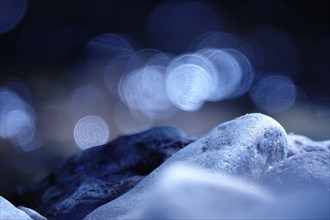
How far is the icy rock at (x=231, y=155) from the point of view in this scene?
1.91 m

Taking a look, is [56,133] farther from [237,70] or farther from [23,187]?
[237,70]

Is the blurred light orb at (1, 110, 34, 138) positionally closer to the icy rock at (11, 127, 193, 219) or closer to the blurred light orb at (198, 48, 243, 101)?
the blurred light orb at (198, 48, 243, 101)

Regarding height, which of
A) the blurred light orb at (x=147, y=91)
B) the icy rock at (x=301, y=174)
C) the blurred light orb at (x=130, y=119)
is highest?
the blurred light orb at (x=147, y=91)

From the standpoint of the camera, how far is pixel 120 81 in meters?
6.24

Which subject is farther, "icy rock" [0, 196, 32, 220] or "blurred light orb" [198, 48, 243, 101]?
"blurred light orb" [198, 48, 243, 101]

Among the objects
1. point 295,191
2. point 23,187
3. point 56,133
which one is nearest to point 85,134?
point 56,133

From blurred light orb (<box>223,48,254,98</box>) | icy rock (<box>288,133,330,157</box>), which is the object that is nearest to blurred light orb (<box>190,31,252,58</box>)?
A: blurred light orb (<box>223,48,254,98</box>)

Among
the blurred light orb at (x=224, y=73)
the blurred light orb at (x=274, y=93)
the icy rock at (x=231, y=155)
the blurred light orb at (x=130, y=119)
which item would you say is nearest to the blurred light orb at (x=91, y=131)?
the blurred light orb at (x=130, y=119)

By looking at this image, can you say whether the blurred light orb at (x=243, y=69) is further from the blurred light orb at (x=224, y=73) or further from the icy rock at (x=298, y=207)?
the icy rock at (x=298, y=207)

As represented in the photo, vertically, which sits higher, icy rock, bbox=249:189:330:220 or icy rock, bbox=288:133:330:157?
icy rock, bbox=288:133:330:157

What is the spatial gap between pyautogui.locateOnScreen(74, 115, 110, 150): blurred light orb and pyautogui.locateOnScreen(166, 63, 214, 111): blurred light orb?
1082 millimetres

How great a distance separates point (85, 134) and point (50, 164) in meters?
0.72

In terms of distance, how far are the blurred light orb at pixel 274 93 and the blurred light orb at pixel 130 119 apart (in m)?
1.53

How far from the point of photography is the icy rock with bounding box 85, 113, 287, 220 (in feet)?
6.28
